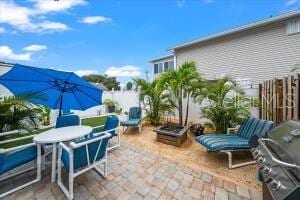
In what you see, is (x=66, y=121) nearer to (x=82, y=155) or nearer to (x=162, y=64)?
(x=82, y=155)

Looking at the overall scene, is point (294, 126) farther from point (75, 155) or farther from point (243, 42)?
point (243, 42)

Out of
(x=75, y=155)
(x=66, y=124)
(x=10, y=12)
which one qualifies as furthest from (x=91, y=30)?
(x=75, y=155)

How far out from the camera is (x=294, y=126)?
1970 millimetres

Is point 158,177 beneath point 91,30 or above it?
Result: beneath

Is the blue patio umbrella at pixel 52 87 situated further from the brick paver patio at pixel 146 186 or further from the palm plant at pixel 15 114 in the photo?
the brick paver patio at pixel 146 186

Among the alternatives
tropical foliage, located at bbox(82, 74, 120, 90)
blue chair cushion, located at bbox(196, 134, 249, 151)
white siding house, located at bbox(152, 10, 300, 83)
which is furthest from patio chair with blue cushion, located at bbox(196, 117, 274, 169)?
tropical foliage, located at bbox(82, 74, 120, 90)

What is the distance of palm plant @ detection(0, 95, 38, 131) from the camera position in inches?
180

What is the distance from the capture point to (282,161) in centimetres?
154

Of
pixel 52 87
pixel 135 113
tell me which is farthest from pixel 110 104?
pixel 52 87

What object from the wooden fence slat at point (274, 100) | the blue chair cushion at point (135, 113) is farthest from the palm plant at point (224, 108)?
the blue chair cushion at point (135, 113)

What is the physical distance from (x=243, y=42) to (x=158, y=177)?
8620mm

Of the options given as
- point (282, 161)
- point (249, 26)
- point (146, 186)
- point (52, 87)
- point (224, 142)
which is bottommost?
point (146, 186)

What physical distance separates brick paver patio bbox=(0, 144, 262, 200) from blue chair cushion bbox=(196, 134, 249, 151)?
0.69 m

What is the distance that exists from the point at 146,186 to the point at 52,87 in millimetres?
3592
